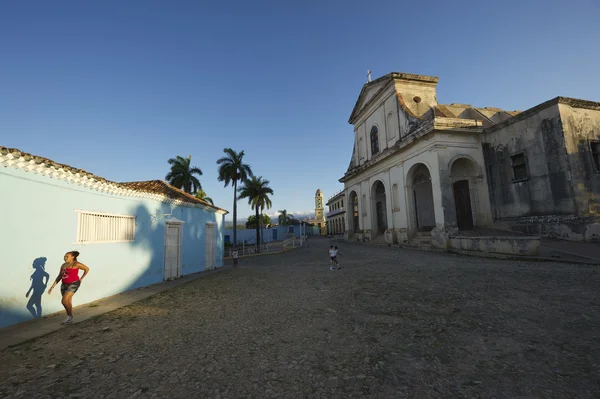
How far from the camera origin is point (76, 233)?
22.1 feet

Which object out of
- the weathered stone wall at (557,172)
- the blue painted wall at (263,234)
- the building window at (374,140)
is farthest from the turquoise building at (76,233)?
the blue painted wall at (263,234)

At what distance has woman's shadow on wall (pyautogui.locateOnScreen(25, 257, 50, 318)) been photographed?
18.3 ft

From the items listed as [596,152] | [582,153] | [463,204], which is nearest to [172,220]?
[463,204]

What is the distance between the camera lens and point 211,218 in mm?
14492

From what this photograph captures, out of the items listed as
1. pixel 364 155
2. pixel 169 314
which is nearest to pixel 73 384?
pixel 169 314

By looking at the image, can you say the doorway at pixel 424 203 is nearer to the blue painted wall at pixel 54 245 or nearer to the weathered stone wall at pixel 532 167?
the weathered stone wall at pixel 532 167

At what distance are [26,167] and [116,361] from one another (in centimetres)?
487

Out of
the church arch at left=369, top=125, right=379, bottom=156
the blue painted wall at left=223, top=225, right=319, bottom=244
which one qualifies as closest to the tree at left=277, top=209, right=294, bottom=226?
the blue painted wall at left=223, top=225, right=319, bottom=244

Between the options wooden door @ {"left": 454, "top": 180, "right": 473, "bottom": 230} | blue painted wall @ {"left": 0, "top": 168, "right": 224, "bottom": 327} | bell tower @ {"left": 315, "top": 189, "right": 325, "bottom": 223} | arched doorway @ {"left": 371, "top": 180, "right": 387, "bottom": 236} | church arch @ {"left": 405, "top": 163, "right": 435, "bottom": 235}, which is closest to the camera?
blue painted wall @ {"left": 0, "top": 168, "right": 224, "bottom": 327}

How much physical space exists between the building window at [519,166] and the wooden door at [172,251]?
17525mm

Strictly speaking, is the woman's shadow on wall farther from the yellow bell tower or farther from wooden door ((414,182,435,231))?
the yellow bell tower

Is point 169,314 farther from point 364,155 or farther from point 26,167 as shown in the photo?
point 364,155

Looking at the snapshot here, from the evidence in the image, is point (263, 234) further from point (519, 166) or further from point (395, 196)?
point (519, 166)

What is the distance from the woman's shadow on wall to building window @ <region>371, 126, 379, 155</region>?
75.6 feet
